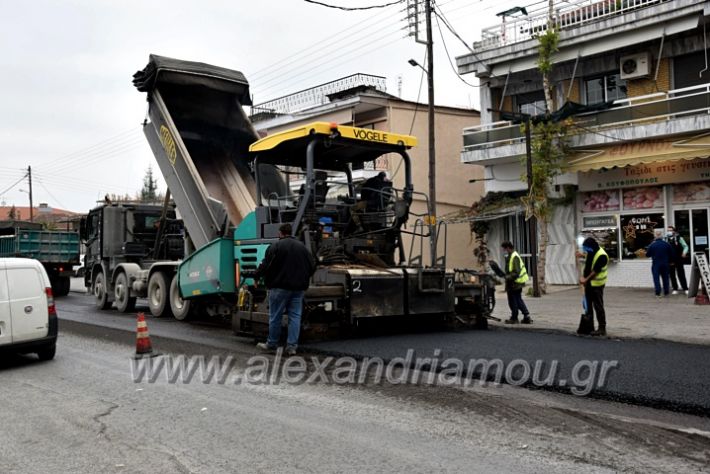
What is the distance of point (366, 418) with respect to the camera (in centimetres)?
541

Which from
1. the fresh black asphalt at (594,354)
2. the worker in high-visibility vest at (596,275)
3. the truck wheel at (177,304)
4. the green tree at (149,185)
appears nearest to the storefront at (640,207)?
the worker in high-visibility vest at (596,275)

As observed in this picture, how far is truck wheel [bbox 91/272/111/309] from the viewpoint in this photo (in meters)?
15.6

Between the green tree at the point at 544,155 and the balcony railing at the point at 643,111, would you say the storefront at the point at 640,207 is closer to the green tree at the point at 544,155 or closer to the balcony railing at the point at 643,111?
the balcony railing at the point at 643,111

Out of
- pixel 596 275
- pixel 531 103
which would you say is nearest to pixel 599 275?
pixel 596 275

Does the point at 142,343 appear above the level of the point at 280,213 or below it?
below

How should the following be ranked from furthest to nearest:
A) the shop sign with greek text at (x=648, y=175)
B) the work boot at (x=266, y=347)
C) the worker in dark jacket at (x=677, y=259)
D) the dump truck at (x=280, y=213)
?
1. the shop sign with greek text at (x=648, y=175)
2. the worker in dark jacket at (x=677, y=259)
3. the dump truck at (x=280, y=213)
4. the work boot at (x=266, y=347)

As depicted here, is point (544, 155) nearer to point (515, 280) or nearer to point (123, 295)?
point (515, 280)

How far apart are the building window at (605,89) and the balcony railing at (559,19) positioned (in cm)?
173

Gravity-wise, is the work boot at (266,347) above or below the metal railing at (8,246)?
below

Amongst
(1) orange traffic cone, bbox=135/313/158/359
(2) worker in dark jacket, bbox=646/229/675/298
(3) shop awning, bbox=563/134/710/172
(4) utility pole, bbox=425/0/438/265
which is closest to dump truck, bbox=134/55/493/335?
(1) orange traffic cone, bbox=135/313/158/359

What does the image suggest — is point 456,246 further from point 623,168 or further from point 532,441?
point 532,441

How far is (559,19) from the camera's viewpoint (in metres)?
19.4

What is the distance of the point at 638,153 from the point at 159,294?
11.9 m

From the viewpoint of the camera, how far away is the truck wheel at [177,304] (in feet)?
40.5
